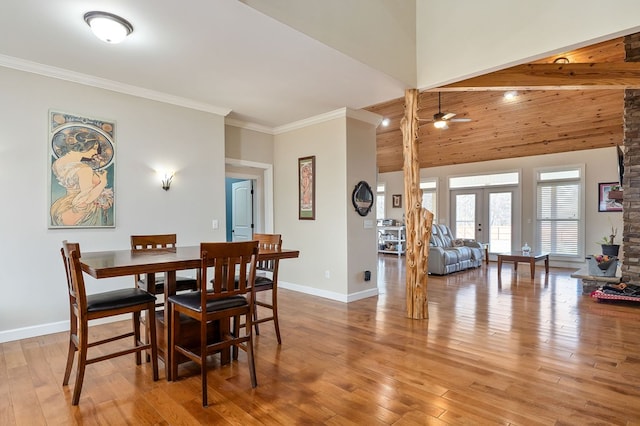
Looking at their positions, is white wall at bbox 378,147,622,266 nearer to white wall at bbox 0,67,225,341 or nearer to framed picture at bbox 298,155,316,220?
framed picture at bbox 298,155,316,220

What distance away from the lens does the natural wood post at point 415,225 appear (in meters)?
4.07

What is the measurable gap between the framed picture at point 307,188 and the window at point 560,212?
642cm

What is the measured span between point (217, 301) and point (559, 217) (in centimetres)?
883

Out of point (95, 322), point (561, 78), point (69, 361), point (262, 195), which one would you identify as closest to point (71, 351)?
point (69, 361)

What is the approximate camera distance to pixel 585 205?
314 inches

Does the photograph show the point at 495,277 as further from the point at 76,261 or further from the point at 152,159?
Result: the point at 76,261

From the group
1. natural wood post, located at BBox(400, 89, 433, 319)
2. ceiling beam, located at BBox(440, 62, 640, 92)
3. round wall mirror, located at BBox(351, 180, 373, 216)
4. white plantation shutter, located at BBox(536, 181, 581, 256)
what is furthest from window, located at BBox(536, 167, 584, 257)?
natural wood post, located at BBox(400, 89, 433, 319)

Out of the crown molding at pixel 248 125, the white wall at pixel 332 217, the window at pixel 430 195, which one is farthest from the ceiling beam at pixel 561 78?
the window at pixel 430 195

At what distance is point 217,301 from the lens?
2447 mm

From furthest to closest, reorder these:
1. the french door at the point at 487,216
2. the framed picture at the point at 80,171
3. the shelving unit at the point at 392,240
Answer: the shelving unit at the point at 392,240, the french door at the point at 487,216, the framed picture at the point at 80,171

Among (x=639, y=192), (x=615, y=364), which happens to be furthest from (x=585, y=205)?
(x=615, y=364)

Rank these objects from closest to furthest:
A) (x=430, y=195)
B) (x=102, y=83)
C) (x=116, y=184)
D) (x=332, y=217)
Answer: (x=102, y=83) < (x=116, y=184) < (x=332, y=217) < (x=430, y=195)

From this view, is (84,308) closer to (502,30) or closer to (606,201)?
(502,30)

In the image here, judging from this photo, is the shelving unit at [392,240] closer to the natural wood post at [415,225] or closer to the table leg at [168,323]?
the natural wood post at [415,225]
